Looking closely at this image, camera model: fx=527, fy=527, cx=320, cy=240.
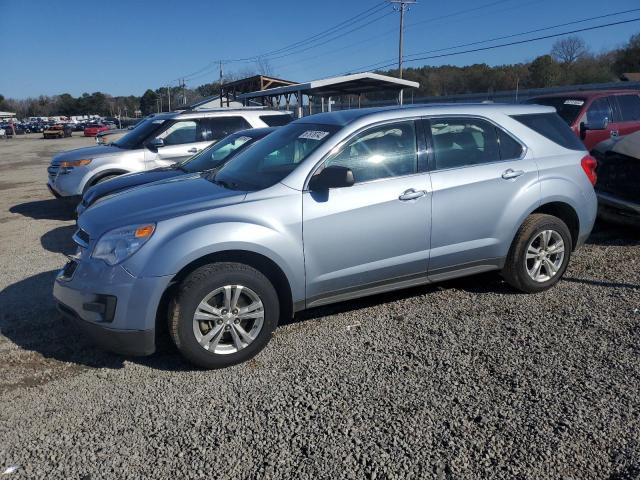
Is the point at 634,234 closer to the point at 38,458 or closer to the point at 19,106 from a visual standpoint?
the point at 38,458

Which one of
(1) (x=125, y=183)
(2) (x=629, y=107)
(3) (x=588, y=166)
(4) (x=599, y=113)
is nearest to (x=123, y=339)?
(1) (x=125, y=183)

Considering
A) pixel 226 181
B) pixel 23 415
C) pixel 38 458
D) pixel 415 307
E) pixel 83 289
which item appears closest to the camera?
pixel 38 458

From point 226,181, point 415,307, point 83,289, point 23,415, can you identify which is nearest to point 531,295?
point 415,307

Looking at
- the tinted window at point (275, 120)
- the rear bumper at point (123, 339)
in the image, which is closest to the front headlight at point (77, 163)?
the tinted window at point (275, 120)

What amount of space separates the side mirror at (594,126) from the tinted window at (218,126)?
5.86 meters

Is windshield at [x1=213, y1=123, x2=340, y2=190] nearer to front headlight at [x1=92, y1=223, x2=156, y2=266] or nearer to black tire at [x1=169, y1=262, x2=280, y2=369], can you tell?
black tire at [x1=169, y1=262, x2=280, y2=369]

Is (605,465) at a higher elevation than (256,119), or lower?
lower

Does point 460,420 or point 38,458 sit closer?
point 38,458

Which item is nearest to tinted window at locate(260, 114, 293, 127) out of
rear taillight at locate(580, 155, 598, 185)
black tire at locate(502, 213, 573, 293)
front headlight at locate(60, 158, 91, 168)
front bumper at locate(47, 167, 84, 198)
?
front headlight at locate(60, 158, 91, 168)

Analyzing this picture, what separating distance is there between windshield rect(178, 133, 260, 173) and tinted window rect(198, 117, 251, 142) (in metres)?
1.87

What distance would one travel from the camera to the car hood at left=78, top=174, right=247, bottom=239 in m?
3.67

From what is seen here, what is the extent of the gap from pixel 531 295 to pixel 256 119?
6.49m

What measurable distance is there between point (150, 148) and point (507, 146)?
20.7ft

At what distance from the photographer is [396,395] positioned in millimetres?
3285
